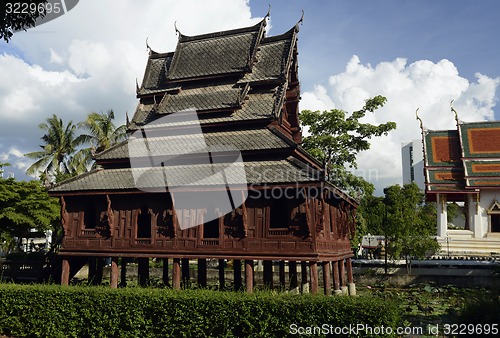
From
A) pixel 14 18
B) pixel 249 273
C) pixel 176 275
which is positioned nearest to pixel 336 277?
pixel 249 273

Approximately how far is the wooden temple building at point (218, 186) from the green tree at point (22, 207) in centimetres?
978

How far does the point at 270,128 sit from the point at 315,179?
4.70 m

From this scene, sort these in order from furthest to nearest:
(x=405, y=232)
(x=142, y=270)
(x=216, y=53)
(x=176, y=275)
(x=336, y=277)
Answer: (x=405, y=232), (x=216, y=53), (x=142, y=270), (x=336, y=277), (x=176, y=275)

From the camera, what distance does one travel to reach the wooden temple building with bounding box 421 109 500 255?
123 ft

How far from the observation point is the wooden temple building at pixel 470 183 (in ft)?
123

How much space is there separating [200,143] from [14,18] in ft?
30.6

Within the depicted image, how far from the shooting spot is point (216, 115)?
2153 centimetres

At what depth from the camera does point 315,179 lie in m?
16.4

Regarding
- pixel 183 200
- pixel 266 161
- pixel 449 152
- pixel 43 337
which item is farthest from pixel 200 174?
pixel 449 152

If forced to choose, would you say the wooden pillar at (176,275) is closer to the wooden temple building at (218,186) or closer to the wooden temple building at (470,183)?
the wooden temple building at (218,186)

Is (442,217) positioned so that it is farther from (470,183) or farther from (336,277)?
(336,277)

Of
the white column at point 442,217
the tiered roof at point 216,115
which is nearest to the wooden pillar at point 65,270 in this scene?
the tiered roof at point 216,115

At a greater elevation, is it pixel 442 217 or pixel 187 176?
pixel 187 176

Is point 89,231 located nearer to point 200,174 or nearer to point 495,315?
point 200,174
